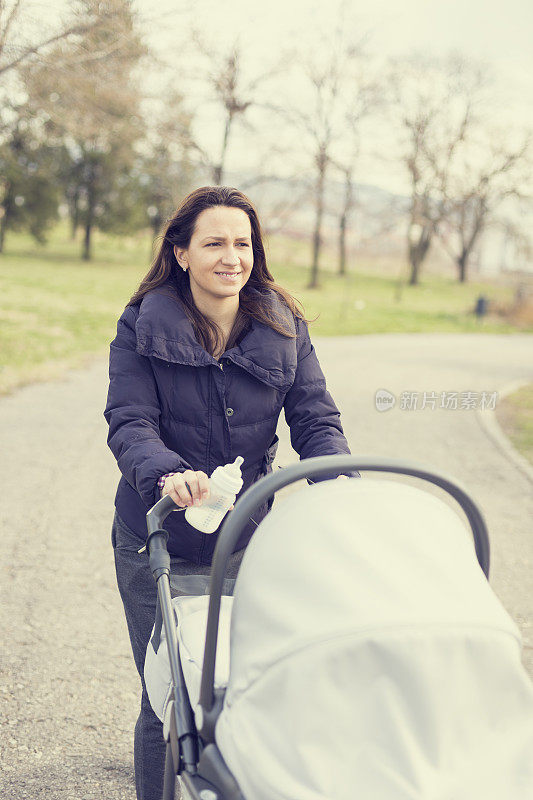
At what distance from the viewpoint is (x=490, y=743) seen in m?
1.38

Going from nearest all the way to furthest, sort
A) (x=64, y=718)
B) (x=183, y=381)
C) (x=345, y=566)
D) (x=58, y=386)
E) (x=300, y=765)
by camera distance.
A: (x=300, y=765), (x=345, y=566), (x=183, y=381), (x=64, y=718), (x=58, y=386)

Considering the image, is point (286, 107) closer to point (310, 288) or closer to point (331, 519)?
point (310, 288)

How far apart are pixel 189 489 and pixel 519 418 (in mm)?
9222

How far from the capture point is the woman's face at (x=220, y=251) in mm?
2275

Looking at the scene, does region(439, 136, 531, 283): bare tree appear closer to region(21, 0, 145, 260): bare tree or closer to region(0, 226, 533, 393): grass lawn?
region(0, 226, 533, 393): grass lawn

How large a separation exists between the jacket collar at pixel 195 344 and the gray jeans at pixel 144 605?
55 cm

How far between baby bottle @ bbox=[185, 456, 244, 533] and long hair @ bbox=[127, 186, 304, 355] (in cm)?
52

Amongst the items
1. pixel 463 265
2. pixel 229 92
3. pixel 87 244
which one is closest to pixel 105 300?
pixel 229 92

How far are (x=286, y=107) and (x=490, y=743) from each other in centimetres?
2593

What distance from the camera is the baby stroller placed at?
4.36 ft

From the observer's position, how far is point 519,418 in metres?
10.4

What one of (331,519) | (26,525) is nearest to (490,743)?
(331,519)

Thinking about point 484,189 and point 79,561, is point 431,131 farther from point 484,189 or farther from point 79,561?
point 79,561

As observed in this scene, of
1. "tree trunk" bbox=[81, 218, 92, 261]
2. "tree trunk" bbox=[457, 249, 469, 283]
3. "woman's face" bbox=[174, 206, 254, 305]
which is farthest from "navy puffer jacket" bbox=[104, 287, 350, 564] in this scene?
"tree trunk" bbox=[457, 249, 469, 283]
